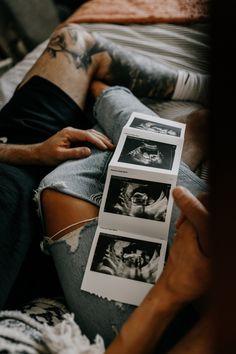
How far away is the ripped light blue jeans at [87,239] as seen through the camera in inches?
35.3

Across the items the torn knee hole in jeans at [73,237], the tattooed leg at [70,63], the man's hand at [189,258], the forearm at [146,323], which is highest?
the tattooed leg at [70,63]

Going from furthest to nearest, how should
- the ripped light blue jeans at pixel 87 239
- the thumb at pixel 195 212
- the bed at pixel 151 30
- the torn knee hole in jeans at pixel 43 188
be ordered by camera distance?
the bed at pixel 151 30, the torn knee hole in jeans at pixel 43 188, the ripped light blue jeans at pixel 87 239, the thumb at pixel 195 212

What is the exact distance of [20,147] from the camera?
1.23 m

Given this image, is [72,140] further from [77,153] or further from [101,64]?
[101,64]

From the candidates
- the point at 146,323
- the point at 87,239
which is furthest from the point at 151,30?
the point at 146,323

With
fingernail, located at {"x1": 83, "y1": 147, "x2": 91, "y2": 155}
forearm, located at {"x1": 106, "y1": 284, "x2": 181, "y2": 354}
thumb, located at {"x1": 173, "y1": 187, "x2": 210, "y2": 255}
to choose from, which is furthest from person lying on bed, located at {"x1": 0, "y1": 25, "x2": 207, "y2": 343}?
thumb, located at {"x1": 173, "y1": 187, "x2": 210, "y2": 255}

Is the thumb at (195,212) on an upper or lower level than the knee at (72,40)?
lower

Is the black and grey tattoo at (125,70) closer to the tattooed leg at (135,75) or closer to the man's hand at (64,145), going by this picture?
the tattooed leg at (135,75)

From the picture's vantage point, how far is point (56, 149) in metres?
1.17

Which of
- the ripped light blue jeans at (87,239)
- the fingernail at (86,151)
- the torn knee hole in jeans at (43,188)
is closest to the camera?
the ripped light blue jeans at (87,239)

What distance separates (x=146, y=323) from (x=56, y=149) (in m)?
0.57

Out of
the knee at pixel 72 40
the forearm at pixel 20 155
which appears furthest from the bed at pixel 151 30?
the forearm at pixel 20 155

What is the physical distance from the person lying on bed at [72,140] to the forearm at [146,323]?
0.11 m

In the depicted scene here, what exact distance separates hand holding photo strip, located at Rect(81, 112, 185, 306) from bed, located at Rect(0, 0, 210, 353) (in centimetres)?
74
